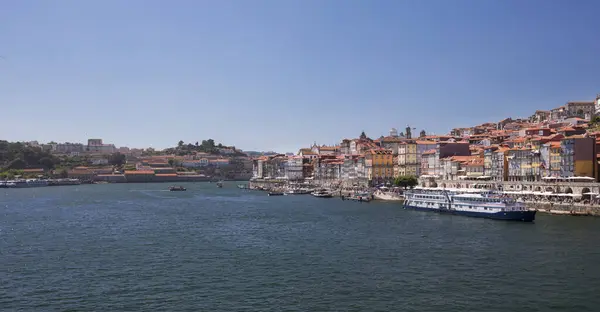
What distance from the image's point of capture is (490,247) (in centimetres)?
2595

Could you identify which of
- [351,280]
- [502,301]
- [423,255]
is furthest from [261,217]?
[502,301]

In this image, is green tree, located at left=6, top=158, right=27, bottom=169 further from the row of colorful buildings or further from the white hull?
the white hull

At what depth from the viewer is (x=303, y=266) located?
72.9 feet

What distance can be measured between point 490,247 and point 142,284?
15144 mm

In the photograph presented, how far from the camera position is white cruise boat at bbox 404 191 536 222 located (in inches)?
1409

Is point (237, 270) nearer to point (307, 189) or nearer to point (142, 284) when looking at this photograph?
point (142, 284)

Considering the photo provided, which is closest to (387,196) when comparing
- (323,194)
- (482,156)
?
(482,156)

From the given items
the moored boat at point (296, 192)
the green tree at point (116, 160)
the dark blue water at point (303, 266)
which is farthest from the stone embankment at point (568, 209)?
the green tree at point (116, 160)

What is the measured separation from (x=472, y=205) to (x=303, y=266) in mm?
21028

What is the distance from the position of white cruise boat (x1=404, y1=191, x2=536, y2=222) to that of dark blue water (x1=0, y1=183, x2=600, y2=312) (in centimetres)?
100

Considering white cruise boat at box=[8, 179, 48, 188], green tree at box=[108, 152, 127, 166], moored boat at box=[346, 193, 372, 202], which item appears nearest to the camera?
moored boat at box=[346, 193, 372, 202]

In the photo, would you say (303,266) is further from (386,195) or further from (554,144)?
(386,195)

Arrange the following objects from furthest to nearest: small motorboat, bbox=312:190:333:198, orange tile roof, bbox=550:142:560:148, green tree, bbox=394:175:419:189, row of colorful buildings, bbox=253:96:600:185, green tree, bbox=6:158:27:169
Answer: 1. green tree, bbox=6:158:27:169
2. small motorboat, bbox=312:190:333:198
3. green tree, bbox=394:175:419:189
4. orange tile roof, bbox=550:142:560:148
5. row of colorful buildings, bbox=253:96:600:185

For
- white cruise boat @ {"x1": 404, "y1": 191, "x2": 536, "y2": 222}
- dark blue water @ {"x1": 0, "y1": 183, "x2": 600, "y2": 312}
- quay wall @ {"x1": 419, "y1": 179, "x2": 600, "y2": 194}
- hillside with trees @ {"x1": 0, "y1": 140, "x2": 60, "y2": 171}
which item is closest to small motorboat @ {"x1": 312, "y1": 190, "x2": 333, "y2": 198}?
quay wall @ {"x1": 419, "y1": 179, "x2": 600, "y2": 194}
